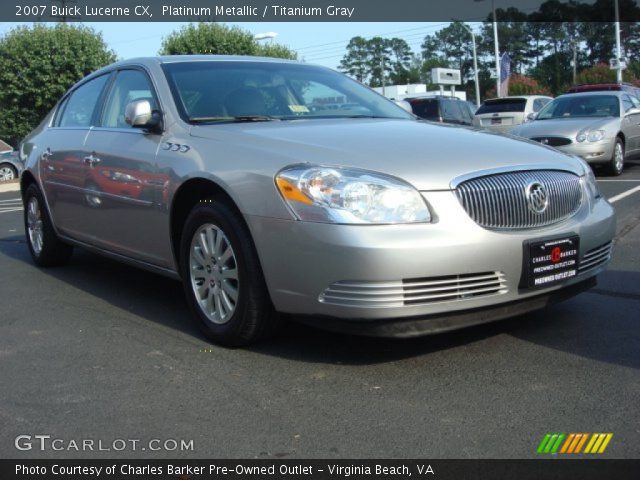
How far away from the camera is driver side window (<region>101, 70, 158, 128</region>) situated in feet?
15.9

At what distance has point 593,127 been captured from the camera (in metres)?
11.8

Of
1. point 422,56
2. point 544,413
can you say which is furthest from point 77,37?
point 422,56

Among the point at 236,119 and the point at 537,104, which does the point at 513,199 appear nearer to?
the point at 236,119

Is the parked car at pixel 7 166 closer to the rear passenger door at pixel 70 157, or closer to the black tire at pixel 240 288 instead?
the rear passenger door at pixel 70 157

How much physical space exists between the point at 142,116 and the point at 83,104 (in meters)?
1.66

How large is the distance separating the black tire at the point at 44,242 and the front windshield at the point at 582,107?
351 inches

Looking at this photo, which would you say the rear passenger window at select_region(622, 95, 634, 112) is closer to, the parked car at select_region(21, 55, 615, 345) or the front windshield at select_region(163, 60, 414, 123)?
the front windshield at select_region(163, 60, 414, 123)

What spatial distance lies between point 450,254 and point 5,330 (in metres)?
2.79

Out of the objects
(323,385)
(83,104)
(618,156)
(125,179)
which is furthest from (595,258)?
(618,156)

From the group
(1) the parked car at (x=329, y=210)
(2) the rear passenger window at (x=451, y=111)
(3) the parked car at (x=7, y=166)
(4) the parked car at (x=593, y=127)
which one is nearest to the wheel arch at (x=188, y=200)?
(1) the parked car at (x=329, y=210)

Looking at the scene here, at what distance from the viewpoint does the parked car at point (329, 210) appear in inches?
132
